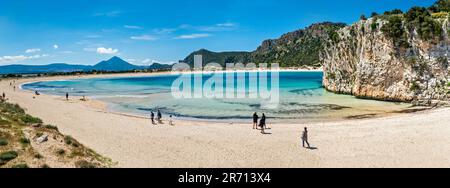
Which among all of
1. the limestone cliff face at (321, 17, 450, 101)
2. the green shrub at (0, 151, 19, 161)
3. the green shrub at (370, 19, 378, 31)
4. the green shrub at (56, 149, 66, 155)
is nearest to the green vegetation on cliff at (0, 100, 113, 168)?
the green shrub at (0, 151, 19, 161)

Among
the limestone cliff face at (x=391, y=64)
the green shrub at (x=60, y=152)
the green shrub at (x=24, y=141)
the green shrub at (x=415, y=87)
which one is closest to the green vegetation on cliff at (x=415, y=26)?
the limestone cliff face at (x=391, y=64)

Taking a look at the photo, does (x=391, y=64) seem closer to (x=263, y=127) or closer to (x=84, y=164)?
(x=263, y=127)

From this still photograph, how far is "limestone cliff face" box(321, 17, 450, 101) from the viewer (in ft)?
122

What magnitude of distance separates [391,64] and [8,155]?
130 ft

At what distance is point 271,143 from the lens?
2048 centimetres

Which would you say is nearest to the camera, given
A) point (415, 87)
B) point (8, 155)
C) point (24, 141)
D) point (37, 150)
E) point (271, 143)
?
point (8, 155)

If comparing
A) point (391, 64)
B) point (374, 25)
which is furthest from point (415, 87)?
point (374, 25)

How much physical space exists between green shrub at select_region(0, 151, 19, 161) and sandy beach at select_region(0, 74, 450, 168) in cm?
411

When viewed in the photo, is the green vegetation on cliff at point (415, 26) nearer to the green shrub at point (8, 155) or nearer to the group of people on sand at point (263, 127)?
the group of people on sand at point (263, 127)

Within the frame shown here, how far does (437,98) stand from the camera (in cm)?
3653

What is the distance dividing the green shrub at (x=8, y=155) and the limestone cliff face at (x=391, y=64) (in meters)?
38.1
